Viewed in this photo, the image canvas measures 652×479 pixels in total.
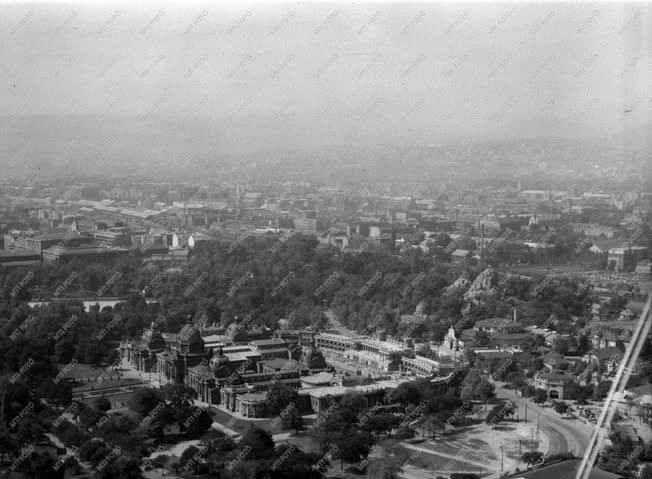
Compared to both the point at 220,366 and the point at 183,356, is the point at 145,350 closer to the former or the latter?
the point at 183,356

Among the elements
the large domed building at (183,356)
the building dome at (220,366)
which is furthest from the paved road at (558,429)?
the large domed building at (183,356)

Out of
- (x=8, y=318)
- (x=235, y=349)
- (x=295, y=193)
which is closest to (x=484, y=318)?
(x=235, y=349)

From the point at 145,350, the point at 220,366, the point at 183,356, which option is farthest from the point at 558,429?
the point at 145,350

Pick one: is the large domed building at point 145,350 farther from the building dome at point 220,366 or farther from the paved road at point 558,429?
the paved road at point 558,429

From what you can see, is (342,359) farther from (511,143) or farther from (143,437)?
(511,143)

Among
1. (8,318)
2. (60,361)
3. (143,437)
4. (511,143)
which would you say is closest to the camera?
(143,437)

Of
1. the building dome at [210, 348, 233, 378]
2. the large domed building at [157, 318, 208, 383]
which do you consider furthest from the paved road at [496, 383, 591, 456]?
the large domed building at [157, 318, 208, 383]

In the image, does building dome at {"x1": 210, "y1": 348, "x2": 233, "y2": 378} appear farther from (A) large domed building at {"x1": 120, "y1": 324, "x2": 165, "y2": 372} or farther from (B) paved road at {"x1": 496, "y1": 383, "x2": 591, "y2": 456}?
(B) paved road at {"x1": 496, "y1": 383, "x2": 591, "y2": 456}

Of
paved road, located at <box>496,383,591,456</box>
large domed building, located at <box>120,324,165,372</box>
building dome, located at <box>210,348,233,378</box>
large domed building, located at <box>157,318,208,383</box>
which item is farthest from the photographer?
large domed building, located at <box>120,324,165,372</box>
